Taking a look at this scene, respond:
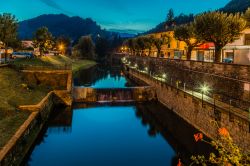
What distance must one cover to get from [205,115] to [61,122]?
699 inches

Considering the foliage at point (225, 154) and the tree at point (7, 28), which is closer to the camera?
the foliage at point (225, 154)

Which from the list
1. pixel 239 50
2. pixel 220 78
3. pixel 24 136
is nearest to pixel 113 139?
pixel 24 136

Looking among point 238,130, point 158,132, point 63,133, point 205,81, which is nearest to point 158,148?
point 158,132

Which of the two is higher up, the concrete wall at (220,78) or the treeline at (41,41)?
the treeline at (41,41)

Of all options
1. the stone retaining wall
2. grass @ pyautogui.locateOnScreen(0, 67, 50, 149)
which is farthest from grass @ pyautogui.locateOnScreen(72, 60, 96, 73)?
the stone retaining wall

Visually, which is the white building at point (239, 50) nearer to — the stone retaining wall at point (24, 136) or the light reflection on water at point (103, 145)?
the light reflection on water at point (103, 145)

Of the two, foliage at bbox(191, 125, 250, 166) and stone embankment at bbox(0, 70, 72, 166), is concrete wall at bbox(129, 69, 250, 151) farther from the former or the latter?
stone embankment at bbox(0, 70, 72, 166)

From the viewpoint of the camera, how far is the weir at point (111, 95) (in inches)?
1917

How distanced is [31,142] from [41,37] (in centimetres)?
6681

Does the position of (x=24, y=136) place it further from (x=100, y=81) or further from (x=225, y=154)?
(x=100, y=81)

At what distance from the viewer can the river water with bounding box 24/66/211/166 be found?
25312mm

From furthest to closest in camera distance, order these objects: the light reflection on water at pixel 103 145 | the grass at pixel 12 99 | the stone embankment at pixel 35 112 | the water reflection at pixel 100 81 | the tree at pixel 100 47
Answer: the tree at pixel 100 47 → the water reflection at pixel 100 81 → the light reflection on water at pixel 103 145 → the grass at pixel 12 99 → the stone embankment at pixel 35 112

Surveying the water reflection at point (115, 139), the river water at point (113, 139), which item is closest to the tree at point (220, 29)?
the river water at point (113, 139)

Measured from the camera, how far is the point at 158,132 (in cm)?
3431
